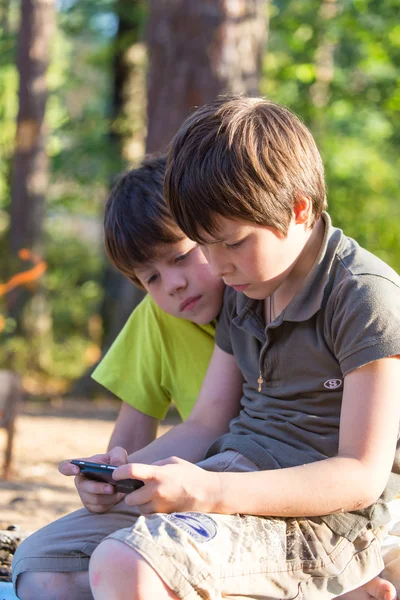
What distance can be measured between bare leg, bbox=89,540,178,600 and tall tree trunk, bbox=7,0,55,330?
10.2 metres

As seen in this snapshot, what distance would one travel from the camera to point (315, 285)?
2086 millimetres

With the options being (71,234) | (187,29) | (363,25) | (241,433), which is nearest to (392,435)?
(241,433)

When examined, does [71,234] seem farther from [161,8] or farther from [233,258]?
[233,258]

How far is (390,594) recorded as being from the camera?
214 centimetres

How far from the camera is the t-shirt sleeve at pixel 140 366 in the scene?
2945 millimetres

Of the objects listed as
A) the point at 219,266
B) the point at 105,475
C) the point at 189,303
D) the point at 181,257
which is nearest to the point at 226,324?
the point at 189,303

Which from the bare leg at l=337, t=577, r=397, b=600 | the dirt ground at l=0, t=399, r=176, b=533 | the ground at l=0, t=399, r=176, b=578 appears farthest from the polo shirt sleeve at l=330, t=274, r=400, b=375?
the dirt ground at l=0, t=399, r=176, b=533

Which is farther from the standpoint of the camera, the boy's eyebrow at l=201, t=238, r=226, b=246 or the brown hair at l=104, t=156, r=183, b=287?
the brown hair at l=104, t=156, r=183, b=287

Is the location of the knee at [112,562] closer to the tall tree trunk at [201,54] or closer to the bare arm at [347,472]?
the bare arm at [347,472]

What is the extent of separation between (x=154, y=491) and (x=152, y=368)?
1.15m

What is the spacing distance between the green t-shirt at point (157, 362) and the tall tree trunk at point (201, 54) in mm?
3371

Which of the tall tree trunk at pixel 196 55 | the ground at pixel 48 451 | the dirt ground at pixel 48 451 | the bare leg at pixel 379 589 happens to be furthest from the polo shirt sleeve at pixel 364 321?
the tall tree trunk at pixel 196 55

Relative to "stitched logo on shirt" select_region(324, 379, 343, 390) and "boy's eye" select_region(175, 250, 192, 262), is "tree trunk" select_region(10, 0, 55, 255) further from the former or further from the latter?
"stitched logo on shirt" select_region(324, 379, 343, 390)

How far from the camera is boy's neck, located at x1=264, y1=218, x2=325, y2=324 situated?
2160 mm
